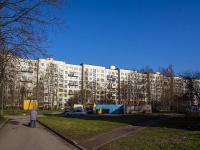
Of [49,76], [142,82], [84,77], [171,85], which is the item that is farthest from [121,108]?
[84,77]

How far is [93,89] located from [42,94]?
25.0 m

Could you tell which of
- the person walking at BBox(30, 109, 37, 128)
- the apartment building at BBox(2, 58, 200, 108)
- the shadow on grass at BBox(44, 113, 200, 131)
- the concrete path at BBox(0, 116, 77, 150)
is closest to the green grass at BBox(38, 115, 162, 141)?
the shadow on grass at BBox(44, 113, 200, 131)

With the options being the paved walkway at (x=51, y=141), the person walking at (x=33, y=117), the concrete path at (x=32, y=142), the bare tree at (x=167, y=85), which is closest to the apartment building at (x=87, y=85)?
the bare tree at (x=167, y=85)

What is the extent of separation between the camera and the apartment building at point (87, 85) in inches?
3286

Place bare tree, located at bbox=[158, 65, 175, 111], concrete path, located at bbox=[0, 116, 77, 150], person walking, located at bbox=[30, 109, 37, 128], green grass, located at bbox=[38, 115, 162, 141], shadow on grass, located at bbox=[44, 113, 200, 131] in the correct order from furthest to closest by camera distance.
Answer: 1. bare tree, located at bbox=[158, 65, 175, 111]
2. person walking, located at bbox=[30, 109, 37, 128]
3. shadow on grass, located at bbox=[44, 113, 200, 131]
4. green grass, located at bbox=[38, 115, 162, 141]
5. concrete path, located at bbox=[0, 116, 77, 150]

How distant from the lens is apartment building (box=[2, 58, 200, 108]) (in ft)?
274

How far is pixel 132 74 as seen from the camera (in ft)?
323

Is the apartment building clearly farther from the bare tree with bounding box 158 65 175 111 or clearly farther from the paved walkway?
the paved walkway

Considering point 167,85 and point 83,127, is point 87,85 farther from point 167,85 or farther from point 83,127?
point 83,127

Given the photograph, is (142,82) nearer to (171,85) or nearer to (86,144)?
(171,85)

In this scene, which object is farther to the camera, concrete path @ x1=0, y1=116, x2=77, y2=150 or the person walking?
the person walking

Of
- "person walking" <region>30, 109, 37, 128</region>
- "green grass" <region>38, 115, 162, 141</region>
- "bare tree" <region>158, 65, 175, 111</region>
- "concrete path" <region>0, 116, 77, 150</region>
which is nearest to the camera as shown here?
"concrete path" <region>0, 116, 77, 150</region>

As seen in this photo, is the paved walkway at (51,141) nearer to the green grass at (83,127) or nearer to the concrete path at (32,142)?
the concrete path at (32,142)

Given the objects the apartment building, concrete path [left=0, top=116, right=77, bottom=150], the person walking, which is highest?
the apartment building
